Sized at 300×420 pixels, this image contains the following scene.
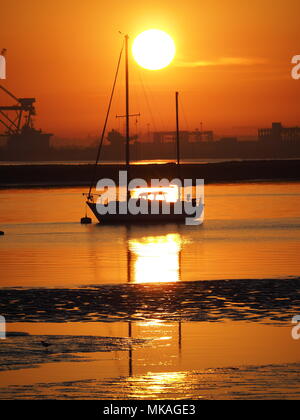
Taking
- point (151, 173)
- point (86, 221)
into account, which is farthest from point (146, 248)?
point (151, 173)

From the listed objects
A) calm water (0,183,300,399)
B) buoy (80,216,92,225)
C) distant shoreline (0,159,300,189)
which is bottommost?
calm water (0,183,300,399)

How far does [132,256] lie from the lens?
1195 inches

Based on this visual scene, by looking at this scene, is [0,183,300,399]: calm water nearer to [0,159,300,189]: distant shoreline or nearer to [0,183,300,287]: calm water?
[0,183,300,287]: calm water

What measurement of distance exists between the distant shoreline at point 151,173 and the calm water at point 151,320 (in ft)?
256

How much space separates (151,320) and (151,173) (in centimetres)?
10861

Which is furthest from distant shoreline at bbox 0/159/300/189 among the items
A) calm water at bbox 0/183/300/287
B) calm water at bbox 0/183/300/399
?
calm water at bbox 0/183/300/399

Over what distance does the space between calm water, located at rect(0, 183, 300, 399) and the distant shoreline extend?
78.1m

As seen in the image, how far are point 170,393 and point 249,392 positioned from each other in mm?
908

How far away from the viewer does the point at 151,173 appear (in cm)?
12419

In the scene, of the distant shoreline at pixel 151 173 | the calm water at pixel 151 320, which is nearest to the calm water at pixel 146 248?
the calm water at pixel 151 320

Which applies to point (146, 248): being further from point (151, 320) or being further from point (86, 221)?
point (151, 320)

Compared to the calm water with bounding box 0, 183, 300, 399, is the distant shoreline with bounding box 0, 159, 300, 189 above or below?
above

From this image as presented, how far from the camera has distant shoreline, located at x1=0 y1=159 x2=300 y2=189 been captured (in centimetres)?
11375
